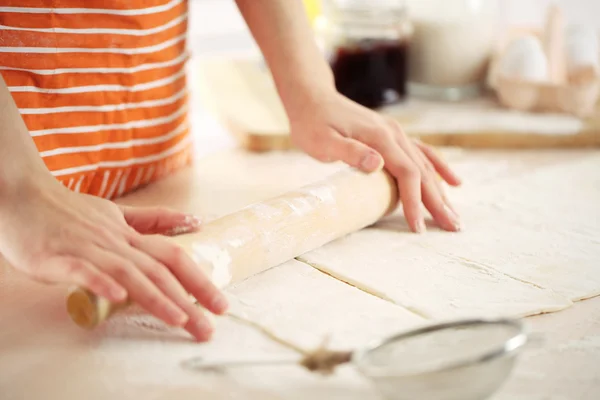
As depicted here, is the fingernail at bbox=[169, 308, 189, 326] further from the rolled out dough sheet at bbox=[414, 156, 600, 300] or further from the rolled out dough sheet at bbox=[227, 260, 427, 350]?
the rolled out dough sheet at bbox=[414, 156, 600, 300]

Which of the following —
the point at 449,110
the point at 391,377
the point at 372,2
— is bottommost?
the point at 449,110

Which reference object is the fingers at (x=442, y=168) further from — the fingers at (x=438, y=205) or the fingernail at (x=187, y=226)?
the fingernail at (x=187, y=226)

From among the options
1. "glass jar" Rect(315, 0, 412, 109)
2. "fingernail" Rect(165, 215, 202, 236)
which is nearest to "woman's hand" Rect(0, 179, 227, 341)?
"fingernail" Rect(165, 215, 202, 236)

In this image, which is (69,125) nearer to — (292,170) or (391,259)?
(292,170)

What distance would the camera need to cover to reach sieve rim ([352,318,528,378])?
23.7 inches

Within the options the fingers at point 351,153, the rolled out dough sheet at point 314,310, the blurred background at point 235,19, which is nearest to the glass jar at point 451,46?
the blurred background at point 235,19

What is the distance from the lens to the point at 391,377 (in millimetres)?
617

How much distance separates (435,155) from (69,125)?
62cm

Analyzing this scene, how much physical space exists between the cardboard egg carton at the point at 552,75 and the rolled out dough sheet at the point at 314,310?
39.5 inches

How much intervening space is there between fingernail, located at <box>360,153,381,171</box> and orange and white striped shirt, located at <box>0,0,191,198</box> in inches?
17.6

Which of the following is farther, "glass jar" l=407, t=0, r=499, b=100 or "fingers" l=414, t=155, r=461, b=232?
"glass jar" l=407, t=0, r=499, b=100

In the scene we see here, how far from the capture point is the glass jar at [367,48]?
1795mm

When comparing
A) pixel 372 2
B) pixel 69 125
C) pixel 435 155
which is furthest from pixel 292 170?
pixel 372 2

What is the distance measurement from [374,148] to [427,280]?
0.29 m
